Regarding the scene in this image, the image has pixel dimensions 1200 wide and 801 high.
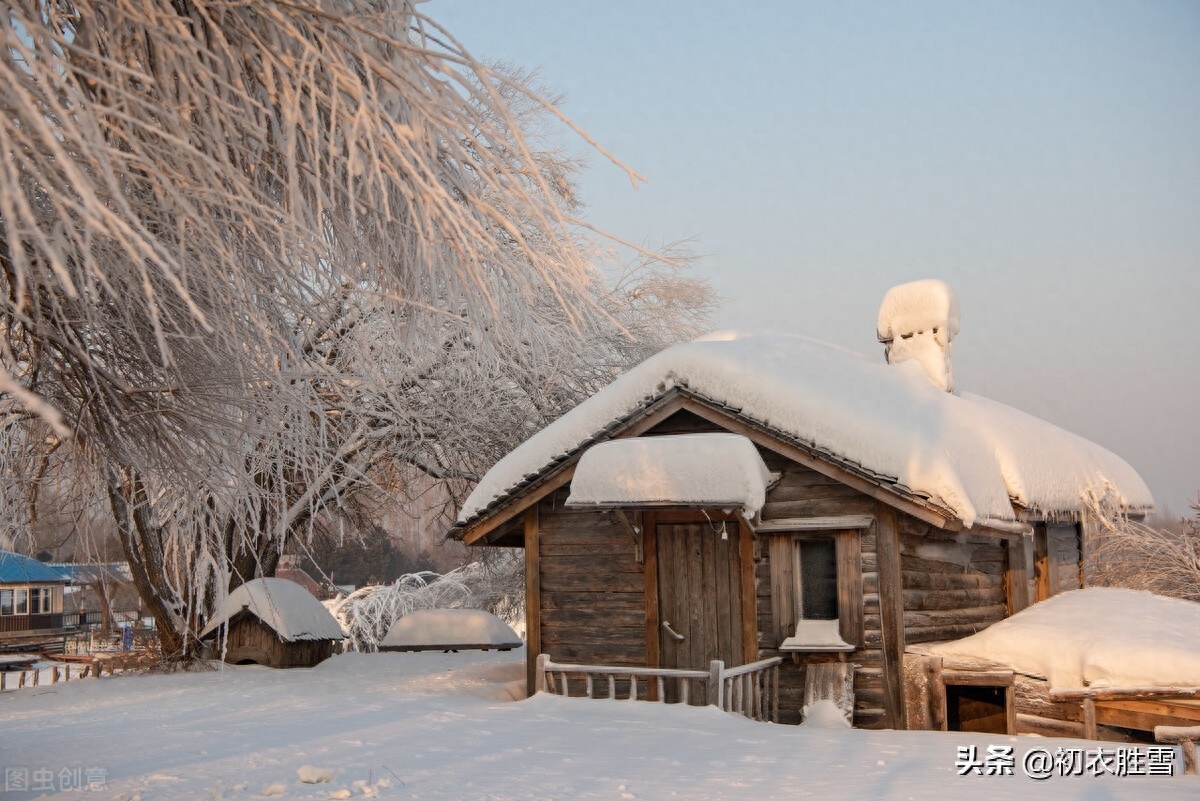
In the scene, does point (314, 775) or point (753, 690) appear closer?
point (314, 775)

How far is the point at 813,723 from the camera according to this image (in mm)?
11461

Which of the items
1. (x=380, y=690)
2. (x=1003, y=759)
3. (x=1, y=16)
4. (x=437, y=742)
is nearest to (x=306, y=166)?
(x=1, y=16)

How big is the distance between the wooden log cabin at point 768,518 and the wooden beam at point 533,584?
3 centimetres

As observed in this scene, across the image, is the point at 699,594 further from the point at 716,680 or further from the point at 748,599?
the point at 716,680

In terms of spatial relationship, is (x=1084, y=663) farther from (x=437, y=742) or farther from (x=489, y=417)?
(x=489, y=417)

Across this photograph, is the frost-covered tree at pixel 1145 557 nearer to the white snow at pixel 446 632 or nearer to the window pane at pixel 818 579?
the window pane at pixel 818 579

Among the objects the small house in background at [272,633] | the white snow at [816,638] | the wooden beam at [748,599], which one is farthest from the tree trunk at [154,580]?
the white snow at [816,638]

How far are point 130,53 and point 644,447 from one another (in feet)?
26.4

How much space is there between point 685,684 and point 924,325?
24.4ft

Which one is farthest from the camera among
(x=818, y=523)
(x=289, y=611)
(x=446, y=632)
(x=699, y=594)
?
(x=446, y=632)

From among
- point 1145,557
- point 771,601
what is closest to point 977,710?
point 771,601

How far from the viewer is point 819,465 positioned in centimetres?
1170

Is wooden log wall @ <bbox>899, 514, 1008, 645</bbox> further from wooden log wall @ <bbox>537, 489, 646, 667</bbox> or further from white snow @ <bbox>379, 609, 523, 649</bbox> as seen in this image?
white snow @ <bbox>379, 609, 523, 649</bbox>

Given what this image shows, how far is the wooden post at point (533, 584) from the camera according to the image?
13.4 meters
